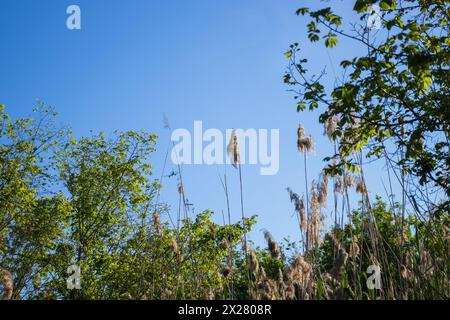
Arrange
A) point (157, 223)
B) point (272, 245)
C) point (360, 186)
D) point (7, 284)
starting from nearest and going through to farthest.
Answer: point (272, 245) → point (7, 284) → point (360, 186) → point (157, 223)

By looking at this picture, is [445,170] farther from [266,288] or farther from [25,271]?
[25,271]

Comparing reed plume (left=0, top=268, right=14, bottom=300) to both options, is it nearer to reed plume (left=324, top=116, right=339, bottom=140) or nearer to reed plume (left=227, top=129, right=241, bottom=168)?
reed plume (left=227, top=129, right=241, bottom=168)

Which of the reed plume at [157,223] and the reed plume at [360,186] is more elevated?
the reed plume at [360,186]

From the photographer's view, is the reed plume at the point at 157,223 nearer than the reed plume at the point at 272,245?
No

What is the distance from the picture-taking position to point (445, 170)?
6.30 metres

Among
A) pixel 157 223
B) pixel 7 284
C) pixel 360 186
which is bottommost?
pixel 7 284

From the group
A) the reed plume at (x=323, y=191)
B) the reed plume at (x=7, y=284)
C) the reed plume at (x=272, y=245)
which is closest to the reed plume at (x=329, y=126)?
the reed plume at (x=323, y=191)

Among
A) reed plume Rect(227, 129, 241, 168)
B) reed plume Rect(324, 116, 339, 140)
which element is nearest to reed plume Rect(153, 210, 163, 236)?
reed plume Rect(227, 129, 241, 168)

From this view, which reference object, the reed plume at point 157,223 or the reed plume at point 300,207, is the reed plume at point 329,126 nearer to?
the reed plume at point 300,207

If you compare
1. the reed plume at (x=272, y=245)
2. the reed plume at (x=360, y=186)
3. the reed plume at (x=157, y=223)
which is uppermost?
the reed plume at (x=360, y=186)

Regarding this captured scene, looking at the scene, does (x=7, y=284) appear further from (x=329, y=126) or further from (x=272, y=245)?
(x=329, y=126)

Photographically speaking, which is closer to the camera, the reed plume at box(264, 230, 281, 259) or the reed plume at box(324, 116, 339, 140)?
the reed plume at box(264, 230, 281, 259)

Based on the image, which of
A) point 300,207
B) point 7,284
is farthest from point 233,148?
point 7,284
